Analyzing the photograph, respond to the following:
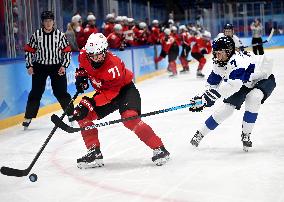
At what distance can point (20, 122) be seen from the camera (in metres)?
5.93

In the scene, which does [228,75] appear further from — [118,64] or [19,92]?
[19,92]

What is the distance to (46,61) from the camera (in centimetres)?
540

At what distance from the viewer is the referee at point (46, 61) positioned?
5.34 metres

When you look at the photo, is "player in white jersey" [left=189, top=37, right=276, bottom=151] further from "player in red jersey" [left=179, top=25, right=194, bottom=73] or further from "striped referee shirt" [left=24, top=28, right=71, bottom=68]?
"player in red jersey" [left=179, top=25, right=194, bottom=73]

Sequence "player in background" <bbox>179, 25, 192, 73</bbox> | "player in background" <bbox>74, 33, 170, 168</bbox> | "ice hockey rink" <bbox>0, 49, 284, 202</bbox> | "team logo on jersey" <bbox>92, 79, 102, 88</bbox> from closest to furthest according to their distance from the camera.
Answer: "ice hockey rink" <bbox>0, 49, 284, 202</bbox>
"player in background" <bbox>74, 33, 170, 168</bbox>
"team logo on jersey" <bbox>92, 79, 102, 88</bbox>
"player in background" <bbox>179, 25, 192, 73</bbox>

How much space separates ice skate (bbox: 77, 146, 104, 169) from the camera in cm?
354

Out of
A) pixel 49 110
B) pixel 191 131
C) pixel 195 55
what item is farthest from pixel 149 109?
pixel 195 55

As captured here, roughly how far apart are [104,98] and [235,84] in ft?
3.00

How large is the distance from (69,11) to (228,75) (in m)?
8.18

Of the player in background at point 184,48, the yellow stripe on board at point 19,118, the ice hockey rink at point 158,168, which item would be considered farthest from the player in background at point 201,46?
the ice hockey rink at point 158,168

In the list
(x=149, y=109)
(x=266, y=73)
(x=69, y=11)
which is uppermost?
(x=69, y=11)

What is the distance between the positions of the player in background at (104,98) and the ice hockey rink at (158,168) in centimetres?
13

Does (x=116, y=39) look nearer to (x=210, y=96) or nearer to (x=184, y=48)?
(x=184, y=48)

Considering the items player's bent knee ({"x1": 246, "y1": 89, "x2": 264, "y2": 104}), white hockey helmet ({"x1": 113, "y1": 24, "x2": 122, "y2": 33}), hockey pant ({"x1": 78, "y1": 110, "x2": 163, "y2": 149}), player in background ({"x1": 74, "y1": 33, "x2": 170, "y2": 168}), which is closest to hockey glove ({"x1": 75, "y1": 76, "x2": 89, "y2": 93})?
player in background ({"x1": 74, "y1": 33, "x2": 170, "y2": 168})
